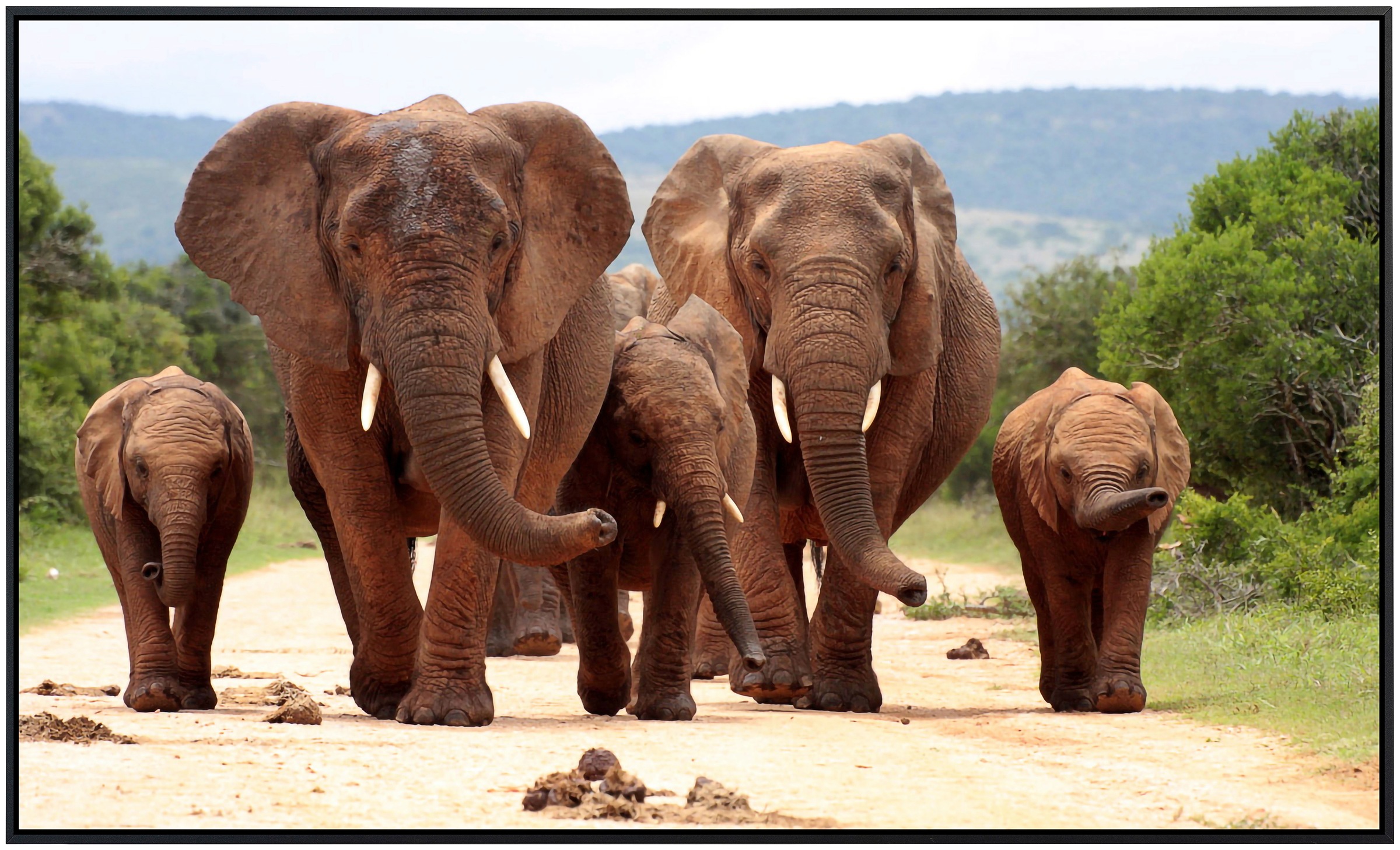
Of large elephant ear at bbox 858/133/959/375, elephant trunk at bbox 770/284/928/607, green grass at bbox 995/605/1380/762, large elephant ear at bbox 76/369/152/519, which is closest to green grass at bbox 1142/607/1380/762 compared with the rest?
green grass at bbox 995/605/1380/762

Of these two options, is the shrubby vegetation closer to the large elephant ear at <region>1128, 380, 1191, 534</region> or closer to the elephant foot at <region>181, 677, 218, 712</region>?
the elephant foot at <region>181, 677, 218, 712</region>

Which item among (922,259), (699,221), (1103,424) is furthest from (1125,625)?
(699,221)

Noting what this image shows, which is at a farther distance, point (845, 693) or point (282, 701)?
point (845, 693)

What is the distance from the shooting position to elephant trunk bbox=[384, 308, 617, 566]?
696 centimetres

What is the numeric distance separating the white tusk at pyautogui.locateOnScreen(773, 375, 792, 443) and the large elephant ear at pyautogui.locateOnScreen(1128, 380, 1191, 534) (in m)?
1.78

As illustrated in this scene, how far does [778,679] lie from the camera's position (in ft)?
29.6

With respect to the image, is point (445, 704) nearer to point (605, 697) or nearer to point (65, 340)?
point (605, 697)

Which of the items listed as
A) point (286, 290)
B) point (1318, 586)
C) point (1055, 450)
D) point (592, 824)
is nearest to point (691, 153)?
point (1055, 450)

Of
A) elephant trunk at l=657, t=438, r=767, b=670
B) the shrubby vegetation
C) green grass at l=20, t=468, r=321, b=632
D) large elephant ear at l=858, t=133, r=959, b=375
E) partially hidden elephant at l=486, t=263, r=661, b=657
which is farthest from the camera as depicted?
the shrubby vegetation

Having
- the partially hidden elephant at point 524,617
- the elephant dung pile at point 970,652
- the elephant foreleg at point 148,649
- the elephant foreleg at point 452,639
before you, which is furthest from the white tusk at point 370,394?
the elephant dung pile at point 970,652

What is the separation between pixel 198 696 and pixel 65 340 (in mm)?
17009

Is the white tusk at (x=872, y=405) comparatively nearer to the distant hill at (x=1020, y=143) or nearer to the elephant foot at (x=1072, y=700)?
the elephant foot at (x=1072, y=700)

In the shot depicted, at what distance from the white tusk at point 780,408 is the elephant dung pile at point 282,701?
8.40 feet

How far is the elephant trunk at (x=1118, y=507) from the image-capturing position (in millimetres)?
8516
